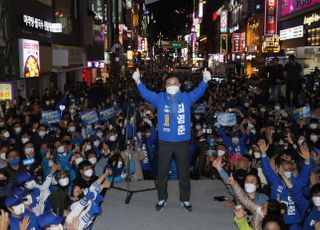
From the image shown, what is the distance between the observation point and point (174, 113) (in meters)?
6.34

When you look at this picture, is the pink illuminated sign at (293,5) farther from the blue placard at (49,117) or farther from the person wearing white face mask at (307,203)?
the person wearing white face mask at (307,203)

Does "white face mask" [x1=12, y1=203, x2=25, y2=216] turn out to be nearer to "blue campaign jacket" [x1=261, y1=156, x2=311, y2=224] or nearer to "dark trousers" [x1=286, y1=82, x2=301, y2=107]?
"blue campaign jacket" [x1=261, y1=156, x2=311, y2=224]

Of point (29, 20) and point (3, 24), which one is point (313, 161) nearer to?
point (3, 24)

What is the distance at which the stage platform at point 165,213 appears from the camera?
6.10 metres

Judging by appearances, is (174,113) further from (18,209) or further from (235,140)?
(235,140)

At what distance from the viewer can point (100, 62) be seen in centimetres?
4100

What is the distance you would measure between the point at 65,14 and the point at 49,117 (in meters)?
23.3

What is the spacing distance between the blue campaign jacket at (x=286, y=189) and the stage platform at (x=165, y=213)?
0.75 m

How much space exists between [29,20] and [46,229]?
62.2ft

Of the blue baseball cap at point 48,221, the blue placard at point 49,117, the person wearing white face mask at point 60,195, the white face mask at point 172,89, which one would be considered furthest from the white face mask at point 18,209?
the blue placard at point 49,117

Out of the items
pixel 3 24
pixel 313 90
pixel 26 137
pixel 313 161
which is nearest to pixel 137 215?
pixel 313 161

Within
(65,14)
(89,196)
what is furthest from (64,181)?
(65,14)

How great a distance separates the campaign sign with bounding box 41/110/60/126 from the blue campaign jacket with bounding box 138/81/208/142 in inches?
228

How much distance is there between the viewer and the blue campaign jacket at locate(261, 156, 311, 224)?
19.4ft
